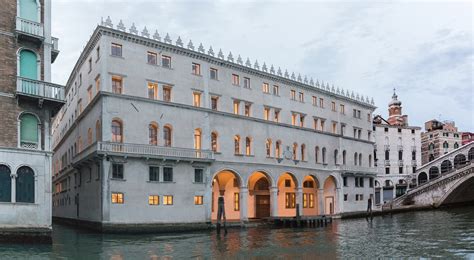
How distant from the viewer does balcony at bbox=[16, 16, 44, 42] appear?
75.8 feet

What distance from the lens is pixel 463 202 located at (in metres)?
61.8

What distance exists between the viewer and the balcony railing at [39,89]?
74.6 feet

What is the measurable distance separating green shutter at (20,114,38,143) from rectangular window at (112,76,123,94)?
10.5m

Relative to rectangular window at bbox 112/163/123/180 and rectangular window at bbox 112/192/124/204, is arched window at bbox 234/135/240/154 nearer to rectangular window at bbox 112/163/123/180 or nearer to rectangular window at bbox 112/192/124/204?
rectangular window at bbox 112/163/123/180

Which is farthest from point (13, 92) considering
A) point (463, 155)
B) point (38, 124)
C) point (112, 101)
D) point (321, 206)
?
point (463, 155)

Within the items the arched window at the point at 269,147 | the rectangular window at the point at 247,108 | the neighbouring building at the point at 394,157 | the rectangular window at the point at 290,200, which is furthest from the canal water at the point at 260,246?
the neighbouring building at the point at 394,157

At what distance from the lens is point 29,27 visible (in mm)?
23438

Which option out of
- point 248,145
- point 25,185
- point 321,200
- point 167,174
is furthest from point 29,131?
point 321,200

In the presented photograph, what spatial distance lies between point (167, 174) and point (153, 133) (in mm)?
3128

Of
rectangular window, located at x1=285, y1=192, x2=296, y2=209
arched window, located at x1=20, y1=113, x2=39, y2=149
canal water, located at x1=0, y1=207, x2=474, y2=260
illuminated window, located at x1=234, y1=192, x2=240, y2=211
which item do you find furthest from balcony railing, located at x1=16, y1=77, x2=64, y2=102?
rectangular window, located at x1=285, y1=192, x2=296, y2=209

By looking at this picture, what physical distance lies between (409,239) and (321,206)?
20.7m

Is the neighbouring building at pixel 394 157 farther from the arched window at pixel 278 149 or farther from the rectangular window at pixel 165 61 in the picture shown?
the rectangular window at pixel 165 61

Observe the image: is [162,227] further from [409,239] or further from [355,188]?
[355,188]

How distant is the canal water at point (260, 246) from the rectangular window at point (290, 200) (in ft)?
47.3
